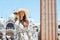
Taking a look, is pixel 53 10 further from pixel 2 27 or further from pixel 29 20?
pixel 2 27

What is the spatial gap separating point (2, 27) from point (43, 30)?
105 centimetres

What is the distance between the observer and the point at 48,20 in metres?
6.04

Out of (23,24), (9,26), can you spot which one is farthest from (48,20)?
(9,26)

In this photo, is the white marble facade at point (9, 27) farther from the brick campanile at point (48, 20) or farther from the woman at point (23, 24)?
the brick campanile at point (48, 20)

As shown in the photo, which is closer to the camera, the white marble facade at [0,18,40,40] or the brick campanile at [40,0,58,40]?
the brick campanile at [40,0,58,40]

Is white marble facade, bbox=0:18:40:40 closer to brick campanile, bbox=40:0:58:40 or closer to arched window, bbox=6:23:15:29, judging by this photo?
arched window, bbox=6:23:15:29

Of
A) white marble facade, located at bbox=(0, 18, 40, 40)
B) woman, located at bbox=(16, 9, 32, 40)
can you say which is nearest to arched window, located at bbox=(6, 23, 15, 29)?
white marble facade, located at bbox=(0, 18, 40, 40)

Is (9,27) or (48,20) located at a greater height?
(48,20)

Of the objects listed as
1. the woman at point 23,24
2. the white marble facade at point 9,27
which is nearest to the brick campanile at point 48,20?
the white marble facade at point 9,27

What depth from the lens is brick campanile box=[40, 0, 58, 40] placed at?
5.99 meters

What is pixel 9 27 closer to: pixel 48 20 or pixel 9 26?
pixel 9 26

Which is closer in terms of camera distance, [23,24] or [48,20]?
[48,20]

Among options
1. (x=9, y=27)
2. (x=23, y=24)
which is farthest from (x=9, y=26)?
(x=23, y=24)

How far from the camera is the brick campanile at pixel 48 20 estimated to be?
599cm
